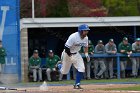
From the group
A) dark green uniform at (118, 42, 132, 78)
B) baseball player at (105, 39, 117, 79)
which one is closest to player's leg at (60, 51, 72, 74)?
baseball player at (105, 39, 117, 79)

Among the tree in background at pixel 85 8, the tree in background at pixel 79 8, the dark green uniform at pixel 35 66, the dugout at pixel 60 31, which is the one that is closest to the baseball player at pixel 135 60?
the dugout at pixel 60 31

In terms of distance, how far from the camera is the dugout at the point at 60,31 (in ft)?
74.2

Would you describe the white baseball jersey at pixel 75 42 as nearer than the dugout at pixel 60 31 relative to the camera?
Yes

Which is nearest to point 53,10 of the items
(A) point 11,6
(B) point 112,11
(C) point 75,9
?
(C) point 75,9

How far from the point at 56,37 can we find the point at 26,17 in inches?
75.4

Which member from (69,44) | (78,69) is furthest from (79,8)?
(78,69)

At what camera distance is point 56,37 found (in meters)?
25.4

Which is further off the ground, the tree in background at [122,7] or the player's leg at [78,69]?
the tree in background at [122,7]

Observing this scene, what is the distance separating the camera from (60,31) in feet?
82.9

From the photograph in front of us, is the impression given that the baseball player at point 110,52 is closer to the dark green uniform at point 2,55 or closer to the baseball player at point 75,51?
the dark green uniform at point 2,55

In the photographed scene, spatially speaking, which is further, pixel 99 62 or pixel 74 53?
pixel 99 62

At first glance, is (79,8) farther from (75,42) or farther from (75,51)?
(75,42)

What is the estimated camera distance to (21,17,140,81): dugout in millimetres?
22609

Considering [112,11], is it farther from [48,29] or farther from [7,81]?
[7,81]
